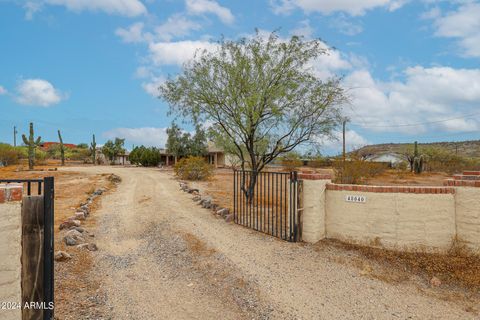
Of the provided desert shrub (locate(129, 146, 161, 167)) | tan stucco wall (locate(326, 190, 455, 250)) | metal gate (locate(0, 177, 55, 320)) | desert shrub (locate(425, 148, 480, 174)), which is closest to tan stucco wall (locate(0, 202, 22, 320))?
metal gate (locate(0, 177, 55, 320))

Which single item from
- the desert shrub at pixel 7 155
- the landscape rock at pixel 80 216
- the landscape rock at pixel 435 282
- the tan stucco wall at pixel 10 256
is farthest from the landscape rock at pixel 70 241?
the desert shrub at pixel 7 155

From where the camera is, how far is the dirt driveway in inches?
194

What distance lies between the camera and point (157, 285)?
19.4 feet

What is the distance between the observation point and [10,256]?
3688mm

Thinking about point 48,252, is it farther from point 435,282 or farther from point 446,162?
point 446,162

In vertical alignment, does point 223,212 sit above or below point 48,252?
below

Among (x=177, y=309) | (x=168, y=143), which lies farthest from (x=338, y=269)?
(x=168, y=143)

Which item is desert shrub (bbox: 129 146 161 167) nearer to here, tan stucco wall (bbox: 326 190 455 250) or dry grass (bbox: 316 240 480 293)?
tan stucco wall (bbox: 326 190 455 250)

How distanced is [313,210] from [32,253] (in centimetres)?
604

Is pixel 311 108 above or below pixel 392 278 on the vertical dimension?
above

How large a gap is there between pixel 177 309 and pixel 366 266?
12.9 feet

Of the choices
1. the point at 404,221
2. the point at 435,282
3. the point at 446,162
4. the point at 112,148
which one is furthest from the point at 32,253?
the point at 112,148

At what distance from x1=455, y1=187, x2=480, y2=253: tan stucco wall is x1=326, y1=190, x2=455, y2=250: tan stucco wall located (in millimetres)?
134

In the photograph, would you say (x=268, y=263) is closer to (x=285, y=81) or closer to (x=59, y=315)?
(x=59, y=315)
